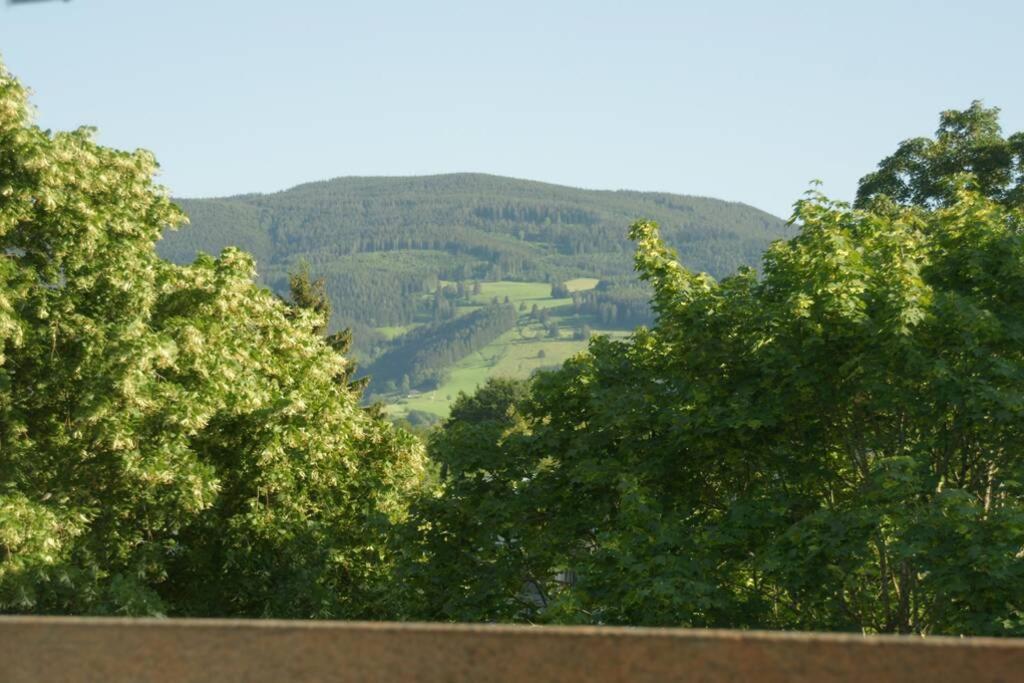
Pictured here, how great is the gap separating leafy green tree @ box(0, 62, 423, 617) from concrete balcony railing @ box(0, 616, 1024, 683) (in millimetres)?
14090

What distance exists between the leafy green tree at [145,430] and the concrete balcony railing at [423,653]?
1409 cm

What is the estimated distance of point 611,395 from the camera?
1705 centimetres

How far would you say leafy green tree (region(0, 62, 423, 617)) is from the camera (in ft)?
59.1

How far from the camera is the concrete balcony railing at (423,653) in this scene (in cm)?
355

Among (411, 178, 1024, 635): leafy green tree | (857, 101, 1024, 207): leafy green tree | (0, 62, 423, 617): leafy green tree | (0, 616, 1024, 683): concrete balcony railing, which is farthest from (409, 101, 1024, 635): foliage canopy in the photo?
(857, 101, 1024, 207): leafy green tree

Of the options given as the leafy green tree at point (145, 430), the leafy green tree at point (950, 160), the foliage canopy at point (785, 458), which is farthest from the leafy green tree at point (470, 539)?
the leafy green tree at point (950, 160)

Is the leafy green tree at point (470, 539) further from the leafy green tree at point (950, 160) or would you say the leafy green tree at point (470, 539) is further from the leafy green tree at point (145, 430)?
the leafy green tree at point (950, 160)

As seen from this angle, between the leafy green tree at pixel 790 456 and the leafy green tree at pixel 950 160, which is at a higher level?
the leafy green tree at pixel 950 160

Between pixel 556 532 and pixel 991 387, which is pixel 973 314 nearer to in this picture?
pixel 991 387

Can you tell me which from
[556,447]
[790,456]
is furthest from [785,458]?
[556,447]

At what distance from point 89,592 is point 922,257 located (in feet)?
41.2

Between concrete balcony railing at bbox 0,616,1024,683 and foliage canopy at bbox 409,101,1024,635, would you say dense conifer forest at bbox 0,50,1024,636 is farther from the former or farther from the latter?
concrete balcony railing at bbox 0,616,1024,683

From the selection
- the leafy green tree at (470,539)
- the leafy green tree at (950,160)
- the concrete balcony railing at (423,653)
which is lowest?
the leafy green tree at (470,539)

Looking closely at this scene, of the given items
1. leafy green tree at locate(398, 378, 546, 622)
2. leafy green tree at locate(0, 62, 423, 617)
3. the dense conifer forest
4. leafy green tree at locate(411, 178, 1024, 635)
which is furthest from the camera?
leafy green tree at locate(0, 62, 423, 617)
